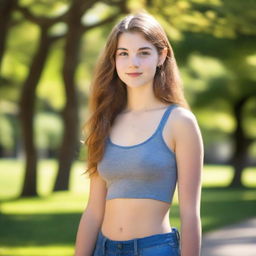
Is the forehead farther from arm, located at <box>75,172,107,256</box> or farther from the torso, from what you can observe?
arm, located at <box>75,172,107,256</box>

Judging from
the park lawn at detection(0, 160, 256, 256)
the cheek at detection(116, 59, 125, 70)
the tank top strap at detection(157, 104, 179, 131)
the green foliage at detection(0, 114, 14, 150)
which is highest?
the green foliage at detection(0, 114, 14, 150)

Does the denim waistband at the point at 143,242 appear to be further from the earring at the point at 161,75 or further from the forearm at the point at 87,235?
the earring at the point at 161,75

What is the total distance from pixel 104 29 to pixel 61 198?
6116mm

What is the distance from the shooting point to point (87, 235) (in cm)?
370

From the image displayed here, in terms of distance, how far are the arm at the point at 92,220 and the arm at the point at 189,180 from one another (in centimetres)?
45

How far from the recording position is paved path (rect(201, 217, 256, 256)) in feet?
33.1

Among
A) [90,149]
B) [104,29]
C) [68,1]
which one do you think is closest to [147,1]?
[68,1]

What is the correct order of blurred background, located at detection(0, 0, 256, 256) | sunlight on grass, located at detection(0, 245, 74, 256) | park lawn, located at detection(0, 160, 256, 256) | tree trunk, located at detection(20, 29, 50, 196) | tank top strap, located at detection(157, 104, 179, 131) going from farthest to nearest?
tree trunk, located at detection(20, 29, 50, 196) → blurred background, located at detection(0, 0, 256, 256) → park lawn, located at detection(0, 160, 256, 256) → sunlight on grass, located at detection(0, 245, 74, 256) → tank top strap, located at detection(157, 104, 179, 131)

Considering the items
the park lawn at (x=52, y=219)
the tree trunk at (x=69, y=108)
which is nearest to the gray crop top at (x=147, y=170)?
the park lawn at (x=52, y=219)

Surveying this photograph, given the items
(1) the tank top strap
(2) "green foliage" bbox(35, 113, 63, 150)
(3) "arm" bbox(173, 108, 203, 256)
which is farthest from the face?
(2) "green foliage" bbox(35, 113, 63, 150)

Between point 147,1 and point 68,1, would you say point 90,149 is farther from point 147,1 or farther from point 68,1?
point 68,1

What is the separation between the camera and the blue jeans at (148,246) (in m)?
3.39

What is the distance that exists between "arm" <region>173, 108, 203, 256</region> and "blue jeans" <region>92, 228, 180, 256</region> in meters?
0.08

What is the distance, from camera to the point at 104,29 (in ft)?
83.3
